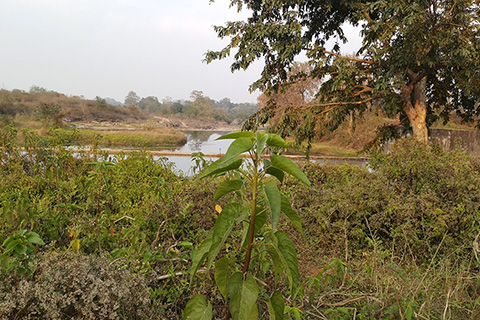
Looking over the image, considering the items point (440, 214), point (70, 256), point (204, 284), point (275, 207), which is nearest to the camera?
point (275, 207)

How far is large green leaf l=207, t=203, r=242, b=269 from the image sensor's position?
0.89 metres

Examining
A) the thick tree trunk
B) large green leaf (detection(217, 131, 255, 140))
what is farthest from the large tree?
large green leaf (detection(217, 131, 255, 140))

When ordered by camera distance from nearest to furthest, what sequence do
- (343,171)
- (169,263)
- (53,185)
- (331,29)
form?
(169,263)
(53,185)
(343,171)
(331,29)

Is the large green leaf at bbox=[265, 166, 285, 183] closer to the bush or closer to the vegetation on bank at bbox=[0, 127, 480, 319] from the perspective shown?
the vegetation on bank at bbox=[0, 127, 480, 319]

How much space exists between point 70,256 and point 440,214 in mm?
3501

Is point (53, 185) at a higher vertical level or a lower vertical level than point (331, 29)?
lower

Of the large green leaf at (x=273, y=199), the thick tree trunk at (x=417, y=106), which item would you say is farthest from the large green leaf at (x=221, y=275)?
the thick tree trunk at (x=417, y=106)

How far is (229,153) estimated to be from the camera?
0.88 meters

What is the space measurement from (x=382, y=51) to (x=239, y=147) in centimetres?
913

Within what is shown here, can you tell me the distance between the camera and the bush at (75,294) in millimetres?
1194

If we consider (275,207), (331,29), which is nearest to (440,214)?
(275,207)

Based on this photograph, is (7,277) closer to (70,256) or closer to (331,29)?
(70,256)

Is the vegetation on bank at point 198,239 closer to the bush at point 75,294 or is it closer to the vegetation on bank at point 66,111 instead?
the bush at point 75,294

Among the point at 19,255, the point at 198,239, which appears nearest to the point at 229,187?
the point at 19,255
